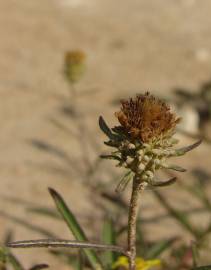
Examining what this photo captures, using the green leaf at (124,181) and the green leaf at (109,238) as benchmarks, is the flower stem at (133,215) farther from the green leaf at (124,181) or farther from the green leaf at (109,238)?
the green leaf at (109,238)

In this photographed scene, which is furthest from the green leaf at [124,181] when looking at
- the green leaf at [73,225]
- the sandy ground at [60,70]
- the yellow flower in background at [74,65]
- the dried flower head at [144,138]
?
the yellow flower in background at [74,65]

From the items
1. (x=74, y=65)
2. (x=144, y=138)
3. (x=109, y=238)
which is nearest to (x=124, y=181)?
(x=144, y=138)

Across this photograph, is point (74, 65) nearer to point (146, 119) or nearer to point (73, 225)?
point (73, 225)

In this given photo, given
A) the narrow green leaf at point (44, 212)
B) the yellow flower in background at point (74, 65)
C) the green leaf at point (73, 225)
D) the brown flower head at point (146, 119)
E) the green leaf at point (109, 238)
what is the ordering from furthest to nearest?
the yellow flower in background at point (74, 65)
the narrow green leaf at point (44, 212)
the green leaf at point (109, 238)
the green leaf at point (73, 225)
the brown flower head at point (146, 119)

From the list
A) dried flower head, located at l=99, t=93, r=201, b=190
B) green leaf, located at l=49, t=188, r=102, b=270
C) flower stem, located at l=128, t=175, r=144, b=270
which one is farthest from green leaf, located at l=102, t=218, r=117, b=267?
dried flower head, located at l=99, t=93, r=201, b=190

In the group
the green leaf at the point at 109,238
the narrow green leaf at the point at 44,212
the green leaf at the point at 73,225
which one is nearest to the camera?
the green leaf at the point at 73,225
